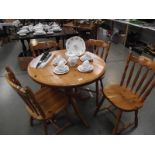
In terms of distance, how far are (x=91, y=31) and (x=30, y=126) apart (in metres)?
3.42

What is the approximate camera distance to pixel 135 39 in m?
4.42

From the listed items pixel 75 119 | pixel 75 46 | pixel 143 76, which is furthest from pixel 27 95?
pixel 143 76

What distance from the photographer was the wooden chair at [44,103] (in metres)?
1.40

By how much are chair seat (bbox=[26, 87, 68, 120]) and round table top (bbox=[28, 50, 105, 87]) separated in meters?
0.26

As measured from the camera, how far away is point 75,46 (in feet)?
7.32

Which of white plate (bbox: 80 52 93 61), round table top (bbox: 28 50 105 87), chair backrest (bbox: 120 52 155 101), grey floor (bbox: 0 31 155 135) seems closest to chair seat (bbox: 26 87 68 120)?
round table top (bbox: 28 50 105 87)

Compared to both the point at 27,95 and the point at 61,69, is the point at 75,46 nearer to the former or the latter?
the point at 61,69

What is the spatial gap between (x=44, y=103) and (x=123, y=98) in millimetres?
901

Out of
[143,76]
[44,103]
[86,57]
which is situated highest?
[86,57]

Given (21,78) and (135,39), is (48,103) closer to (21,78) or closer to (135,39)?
(21,78)

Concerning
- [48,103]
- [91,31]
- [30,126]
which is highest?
[91,31]

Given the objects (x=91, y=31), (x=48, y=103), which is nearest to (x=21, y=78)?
(x=48, y=103)

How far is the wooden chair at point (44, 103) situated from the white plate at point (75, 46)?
2.20 feet

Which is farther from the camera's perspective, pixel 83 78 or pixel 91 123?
pixel 91 123
